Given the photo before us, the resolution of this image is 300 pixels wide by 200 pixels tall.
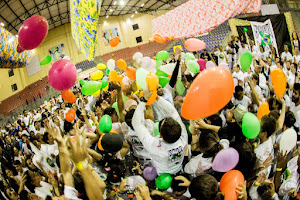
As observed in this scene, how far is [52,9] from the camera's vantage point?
1280 cm

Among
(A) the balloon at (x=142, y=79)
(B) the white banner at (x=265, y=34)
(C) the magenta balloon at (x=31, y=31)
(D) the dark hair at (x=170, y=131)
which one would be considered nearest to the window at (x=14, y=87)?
(C) the magenta balloon at (x=31, y=31)

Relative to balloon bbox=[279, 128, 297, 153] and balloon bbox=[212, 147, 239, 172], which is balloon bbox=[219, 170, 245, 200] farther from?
balloon bbox=[279, 128, 297, 153]

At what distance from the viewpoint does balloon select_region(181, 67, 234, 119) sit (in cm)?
142

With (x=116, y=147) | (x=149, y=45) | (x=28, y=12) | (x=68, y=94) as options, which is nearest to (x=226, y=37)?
(x=68, y=94)

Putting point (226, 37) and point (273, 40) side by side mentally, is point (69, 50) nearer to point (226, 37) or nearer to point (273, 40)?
point (226, 37)

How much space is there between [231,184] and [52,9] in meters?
15.3

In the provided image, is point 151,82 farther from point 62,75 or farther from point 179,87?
point 179,87

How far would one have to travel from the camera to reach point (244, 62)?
9.43ft

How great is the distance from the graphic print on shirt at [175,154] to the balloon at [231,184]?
37 centimetres

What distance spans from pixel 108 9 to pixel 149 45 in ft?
16.7

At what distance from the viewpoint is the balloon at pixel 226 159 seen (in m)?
1.32

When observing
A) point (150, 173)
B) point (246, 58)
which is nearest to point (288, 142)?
point (150, 173)

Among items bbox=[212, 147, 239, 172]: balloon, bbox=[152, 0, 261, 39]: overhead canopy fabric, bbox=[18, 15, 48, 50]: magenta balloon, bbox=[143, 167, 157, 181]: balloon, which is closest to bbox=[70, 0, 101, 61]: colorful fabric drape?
bbox=[18, 15, 48, 50]: magenta balloon

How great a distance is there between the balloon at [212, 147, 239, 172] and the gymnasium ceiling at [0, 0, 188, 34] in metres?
12.6
